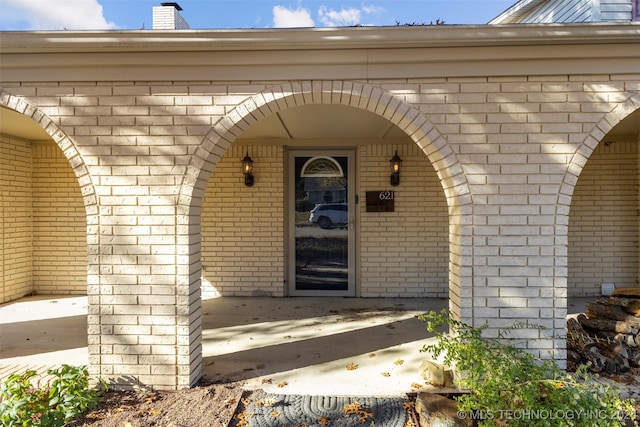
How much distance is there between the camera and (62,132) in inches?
121

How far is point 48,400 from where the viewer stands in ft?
8.40

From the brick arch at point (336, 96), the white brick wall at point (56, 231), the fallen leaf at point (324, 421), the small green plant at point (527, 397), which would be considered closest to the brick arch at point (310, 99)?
the brick arch at point (336, 96)

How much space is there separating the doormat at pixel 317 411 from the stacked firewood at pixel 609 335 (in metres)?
1.81

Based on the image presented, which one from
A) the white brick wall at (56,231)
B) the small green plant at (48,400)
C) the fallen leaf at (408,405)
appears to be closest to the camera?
the small green plant at (48,400)

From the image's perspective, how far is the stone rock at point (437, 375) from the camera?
304 cm

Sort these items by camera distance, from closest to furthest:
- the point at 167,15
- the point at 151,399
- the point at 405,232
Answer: the point at 151,399, the point at 167,15, the point at 405,232

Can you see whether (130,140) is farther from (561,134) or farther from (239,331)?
(561,134)

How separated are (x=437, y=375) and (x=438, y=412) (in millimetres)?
584

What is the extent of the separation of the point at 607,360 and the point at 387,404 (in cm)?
211

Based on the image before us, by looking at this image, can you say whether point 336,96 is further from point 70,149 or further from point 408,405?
point 408,405

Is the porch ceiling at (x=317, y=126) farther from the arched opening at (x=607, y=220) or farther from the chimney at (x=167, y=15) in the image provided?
the chimney at (x=167, y=15)

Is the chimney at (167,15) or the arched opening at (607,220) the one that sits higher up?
Answer: the chimney at (167,15)

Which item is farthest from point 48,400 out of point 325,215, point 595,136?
point 595,136

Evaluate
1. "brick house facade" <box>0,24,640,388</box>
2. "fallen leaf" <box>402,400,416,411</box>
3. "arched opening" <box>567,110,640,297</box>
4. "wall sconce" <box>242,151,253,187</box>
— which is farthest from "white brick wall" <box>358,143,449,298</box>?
"fallen leaf" <box>402,400,416,411</box>
